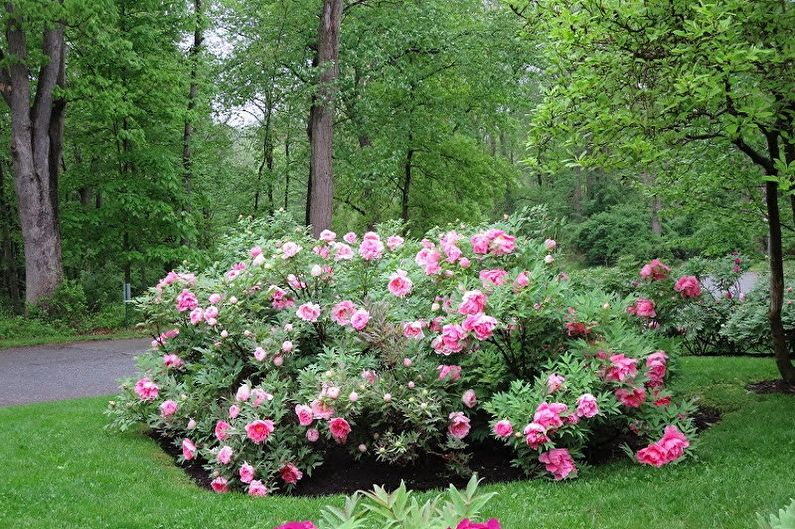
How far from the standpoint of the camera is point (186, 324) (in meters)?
6.92

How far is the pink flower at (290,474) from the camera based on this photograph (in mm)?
5285

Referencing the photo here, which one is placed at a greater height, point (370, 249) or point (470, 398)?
point (370, 249)

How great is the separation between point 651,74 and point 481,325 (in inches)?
89.8

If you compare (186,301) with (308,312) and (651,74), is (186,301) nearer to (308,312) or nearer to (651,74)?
(308,312)

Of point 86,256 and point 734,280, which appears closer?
point 734,280

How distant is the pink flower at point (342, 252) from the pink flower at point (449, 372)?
1481 mm

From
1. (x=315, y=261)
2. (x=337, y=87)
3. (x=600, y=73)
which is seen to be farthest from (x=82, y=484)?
(x=337, y=87)

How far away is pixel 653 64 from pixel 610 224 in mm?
26130

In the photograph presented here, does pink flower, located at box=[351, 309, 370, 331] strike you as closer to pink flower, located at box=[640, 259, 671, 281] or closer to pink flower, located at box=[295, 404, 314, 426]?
pink flower, located at box=[295, 404, 314, 426]

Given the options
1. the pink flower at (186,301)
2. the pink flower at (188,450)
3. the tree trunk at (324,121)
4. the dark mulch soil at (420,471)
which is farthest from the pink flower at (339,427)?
the tree trunk at (324,121)

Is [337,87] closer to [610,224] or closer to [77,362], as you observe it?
[77,362]

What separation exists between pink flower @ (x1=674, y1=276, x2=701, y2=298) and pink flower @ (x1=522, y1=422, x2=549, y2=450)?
242 cm

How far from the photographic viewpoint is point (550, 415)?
465 cm

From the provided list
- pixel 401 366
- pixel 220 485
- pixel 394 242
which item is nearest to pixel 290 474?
pixel 220 485
